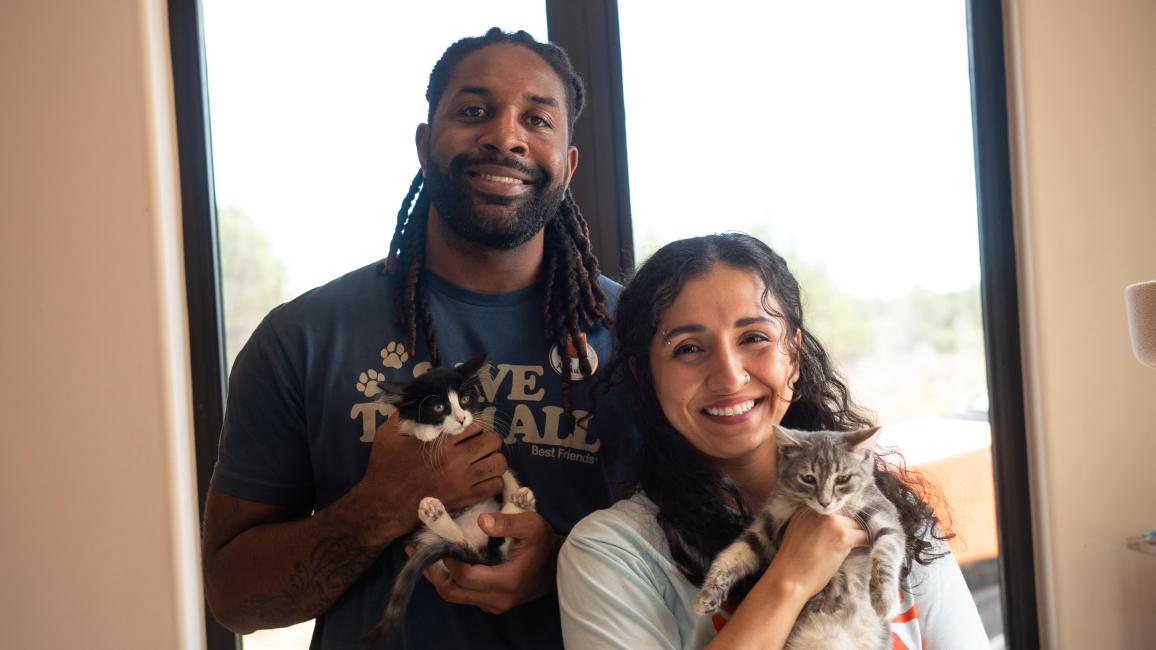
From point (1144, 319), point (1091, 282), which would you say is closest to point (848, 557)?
point (1144, 319)

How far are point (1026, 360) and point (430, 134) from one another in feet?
5.89

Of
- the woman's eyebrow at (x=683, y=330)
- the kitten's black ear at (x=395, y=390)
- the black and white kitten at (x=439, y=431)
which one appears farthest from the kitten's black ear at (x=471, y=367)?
the woman's eyebrow at (x=683, y=330)

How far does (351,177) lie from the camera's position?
8.16 ft

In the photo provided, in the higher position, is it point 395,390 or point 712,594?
point 395,390

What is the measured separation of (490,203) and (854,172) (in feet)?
4.44

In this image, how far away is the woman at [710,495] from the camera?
4.05ft

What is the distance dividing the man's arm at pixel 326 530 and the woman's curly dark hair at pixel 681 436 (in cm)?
29

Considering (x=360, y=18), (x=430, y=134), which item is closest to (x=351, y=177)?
(x=360, y=18)

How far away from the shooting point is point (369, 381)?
1.66 meters

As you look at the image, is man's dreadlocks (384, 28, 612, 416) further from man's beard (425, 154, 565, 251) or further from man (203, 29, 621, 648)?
man's beard (425, 154, 565, 251)

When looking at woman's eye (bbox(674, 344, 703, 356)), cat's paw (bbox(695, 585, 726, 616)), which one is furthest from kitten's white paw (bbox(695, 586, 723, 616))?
woman's eye (bbox(674, 344, 703, 356))

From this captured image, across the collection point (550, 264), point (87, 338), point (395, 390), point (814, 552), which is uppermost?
point (550, 264)

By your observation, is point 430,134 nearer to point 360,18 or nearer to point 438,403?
point 438,403

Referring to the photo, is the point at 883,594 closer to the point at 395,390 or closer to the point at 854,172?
the point at 395,390
